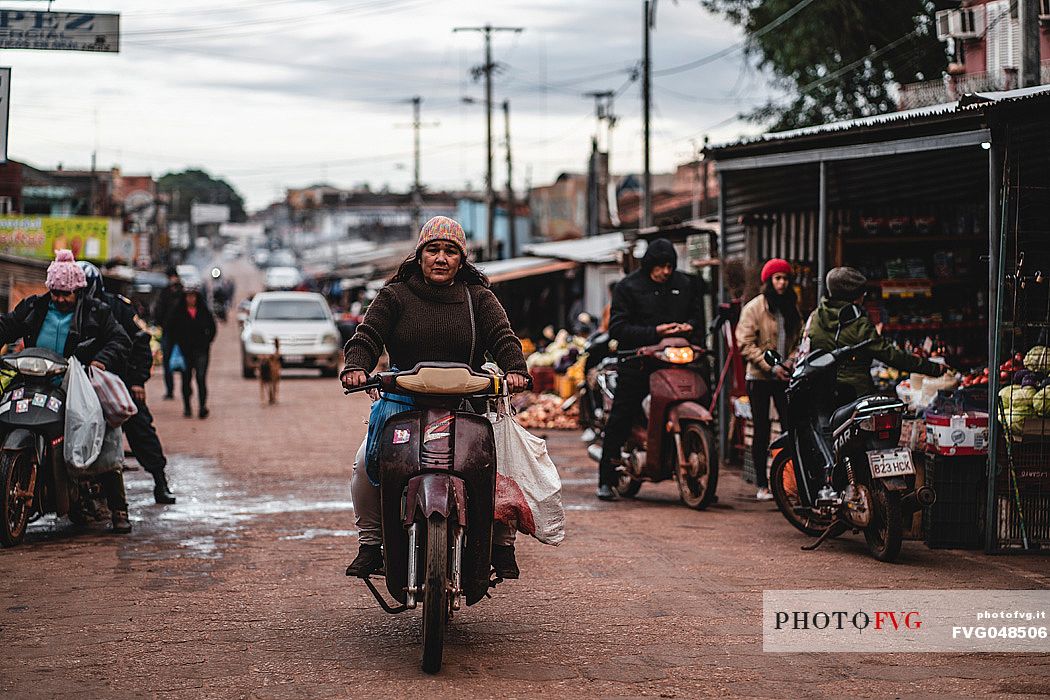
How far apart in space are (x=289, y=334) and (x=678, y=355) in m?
19.6

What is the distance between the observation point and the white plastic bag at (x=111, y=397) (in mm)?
9609

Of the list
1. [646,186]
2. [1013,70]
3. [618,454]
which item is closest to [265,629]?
[618,454]

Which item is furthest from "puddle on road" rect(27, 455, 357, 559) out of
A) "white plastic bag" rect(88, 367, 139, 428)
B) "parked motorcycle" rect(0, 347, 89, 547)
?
"white plastic bag" rect(88, 367, 139, 428)

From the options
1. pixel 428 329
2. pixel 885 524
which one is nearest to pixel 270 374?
pixel 885 524

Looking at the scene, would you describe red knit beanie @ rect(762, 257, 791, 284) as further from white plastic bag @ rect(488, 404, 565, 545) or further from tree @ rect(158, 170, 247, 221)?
tree @ rect(158, 170, 247, 221)

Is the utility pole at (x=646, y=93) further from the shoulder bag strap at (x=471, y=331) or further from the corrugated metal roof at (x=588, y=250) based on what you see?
the shoulder bag strap at (x=471, y=331)

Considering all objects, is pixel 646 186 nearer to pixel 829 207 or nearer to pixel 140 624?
pixel 829 207

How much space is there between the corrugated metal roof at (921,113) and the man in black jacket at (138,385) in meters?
5.18

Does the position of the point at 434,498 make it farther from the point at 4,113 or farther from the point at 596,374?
the point at 596,374

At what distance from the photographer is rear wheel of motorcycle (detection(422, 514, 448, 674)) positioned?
567 centimetres

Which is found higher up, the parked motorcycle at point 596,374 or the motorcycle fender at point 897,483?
the parked motorcycle at point 596,374

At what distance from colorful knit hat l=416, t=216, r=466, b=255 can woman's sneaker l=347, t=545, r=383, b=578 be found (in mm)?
1389

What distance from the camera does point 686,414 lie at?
10.7 m

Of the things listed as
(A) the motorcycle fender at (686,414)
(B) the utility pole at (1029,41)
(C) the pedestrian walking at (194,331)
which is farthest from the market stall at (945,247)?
(C) the pedestrian walking at (194,331)
